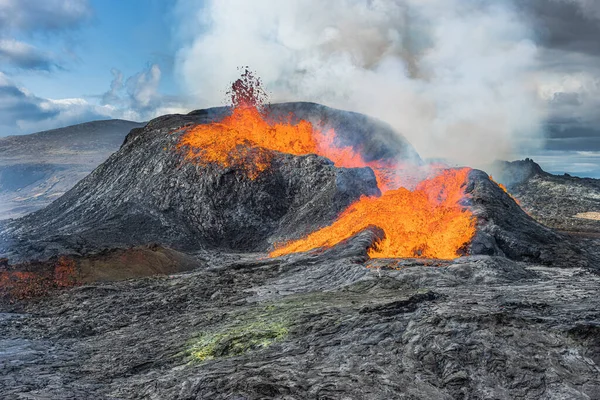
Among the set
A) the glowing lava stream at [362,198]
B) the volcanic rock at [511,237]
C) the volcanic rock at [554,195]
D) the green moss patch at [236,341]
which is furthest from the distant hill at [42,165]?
the green moss patch at [236,341]

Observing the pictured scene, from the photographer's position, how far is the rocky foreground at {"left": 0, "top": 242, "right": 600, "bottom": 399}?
13.6 metres

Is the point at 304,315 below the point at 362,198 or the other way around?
below

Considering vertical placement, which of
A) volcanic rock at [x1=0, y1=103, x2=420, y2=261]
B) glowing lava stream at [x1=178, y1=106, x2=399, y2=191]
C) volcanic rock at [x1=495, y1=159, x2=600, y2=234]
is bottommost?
volcanic rock at [x1=495, y1=159, x2=600, y2=234]

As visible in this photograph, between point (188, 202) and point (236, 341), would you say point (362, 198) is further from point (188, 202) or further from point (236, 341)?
point (236, 341)

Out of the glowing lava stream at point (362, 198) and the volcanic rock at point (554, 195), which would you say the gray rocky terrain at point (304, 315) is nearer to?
the glowing lava stream at point (362, 198)

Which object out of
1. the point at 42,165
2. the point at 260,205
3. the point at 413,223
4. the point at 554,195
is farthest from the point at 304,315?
the point at 42,165

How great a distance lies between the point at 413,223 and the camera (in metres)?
35.3

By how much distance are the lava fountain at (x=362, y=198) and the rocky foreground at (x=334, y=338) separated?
6380 millimetres

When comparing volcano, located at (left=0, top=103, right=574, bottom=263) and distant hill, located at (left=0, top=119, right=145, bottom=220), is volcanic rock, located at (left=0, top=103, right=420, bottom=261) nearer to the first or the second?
volcano, located at (left=0, top=103, right=574, bottom=263)

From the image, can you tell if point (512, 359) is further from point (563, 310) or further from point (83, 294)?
point (83, 294)

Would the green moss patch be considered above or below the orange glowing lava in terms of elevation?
below

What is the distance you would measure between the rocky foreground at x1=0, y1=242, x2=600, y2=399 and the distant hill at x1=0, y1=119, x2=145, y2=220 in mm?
100039

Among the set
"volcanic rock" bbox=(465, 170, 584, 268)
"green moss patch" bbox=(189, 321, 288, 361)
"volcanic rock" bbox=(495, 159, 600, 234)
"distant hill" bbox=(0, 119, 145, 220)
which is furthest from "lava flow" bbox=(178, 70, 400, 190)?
"distant hill" bbox=(0, 119, 145, 220)

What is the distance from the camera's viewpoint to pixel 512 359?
568 inches
